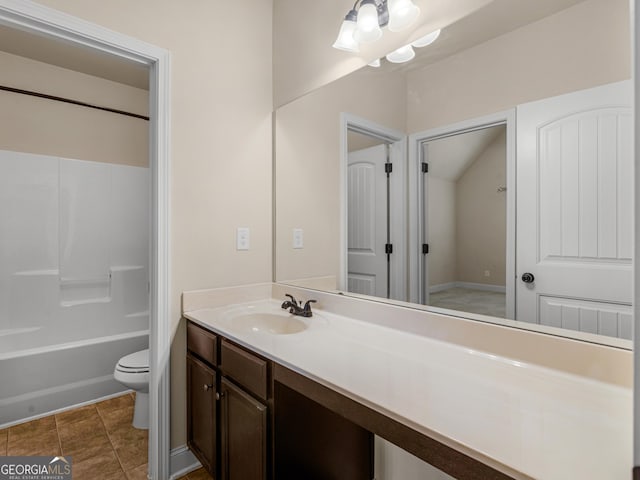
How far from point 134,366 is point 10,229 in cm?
141

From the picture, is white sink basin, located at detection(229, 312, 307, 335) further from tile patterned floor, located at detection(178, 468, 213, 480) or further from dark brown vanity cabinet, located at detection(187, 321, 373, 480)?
tile patterned floor, located at detection(178, 468, 213, 480)

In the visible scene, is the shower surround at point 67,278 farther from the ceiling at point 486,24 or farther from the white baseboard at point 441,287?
the ceiling at point 486,24

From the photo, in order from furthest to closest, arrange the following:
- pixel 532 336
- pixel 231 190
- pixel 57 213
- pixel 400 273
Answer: pixel 57 213, pixel 231 190, pixel 400 273, pixel 532 336

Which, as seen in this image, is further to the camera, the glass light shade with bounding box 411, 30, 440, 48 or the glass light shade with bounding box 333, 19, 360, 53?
the glass light shade with bounding box 333, 19, 360, 53

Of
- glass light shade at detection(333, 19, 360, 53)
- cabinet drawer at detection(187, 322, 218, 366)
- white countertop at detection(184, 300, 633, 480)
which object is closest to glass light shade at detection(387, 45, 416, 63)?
glass light shade at detection(333, 19, 360, 53)

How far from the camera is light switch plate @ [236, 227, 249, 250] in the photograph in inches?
76.4

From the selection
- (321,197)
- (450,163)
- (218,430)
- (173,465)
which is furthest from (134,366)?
(450,163)

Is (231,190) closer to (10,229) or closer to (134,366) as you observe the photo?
(134,366)

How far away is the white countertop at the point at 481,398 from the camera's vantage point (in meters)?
0.62

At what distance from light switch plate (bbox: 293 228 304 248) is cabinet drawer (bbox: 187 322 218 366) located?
2.28 feet

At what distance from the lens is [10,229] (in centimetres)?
249

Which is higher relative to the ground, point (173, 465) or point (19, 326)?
point (19, 326)

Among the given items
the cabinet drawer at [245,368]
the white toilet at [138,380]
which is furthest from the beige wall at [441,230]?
the white toilet at [138,380]

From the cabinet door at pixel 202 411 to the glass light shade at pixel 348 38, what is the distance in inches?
62.6
